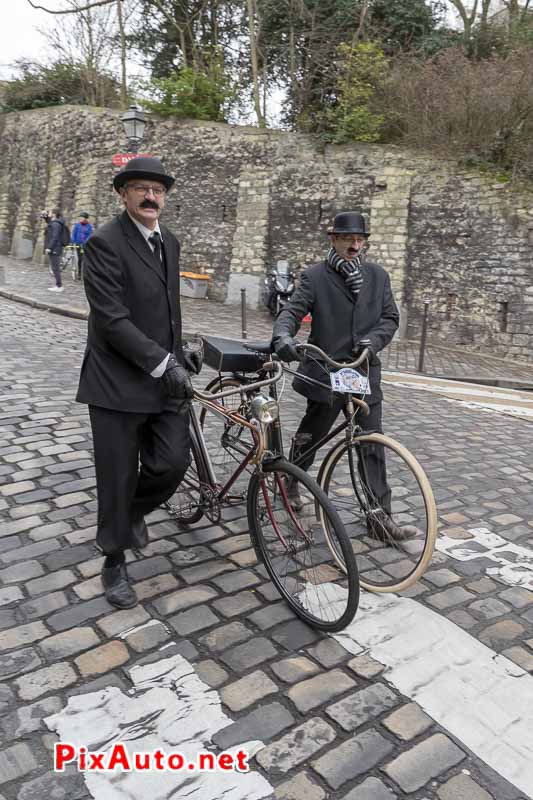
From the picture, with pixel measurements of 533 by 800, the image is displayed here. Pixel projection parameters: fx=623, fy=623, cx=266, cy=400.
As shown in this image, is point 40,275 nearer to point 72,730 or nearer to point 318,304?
point 318,304

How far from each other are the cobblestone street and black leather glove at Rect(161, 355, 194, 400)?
1.02 m

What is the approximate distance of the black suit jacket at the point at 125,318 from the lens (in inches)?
104

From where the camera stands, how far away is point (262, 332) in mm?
13234

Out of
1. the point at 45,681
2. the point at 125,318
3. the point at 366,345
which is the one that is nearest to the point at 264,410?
the point at 125,318

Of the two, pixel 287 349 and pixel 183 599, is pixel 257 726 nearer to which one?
pixel 183 599

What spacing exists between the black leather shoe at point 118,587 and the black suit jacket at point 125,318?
2.67 feet

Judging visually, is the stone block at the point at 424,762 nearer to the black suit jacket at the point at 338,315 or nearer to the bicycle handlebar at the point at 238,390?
the bicycle handlebar at the point at 238,390

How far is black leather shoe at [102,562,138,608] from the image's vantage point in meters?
2.89

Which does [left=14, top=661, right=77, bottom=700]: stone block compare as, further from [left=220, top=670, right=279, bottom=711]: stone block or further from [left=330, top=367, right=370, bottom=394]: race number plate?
[left=330, top=367, right=370, bottom=394]: race number plate

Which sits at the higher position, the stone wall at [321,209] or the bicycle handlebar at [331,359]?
the stone wall at [321,209]

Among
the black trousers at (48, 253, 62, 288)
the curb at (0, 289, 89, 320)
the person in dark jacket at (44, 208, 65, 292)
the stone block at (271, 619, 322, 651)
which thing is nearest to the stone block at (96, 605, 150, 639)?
the stone block at (271, 619, 322, 651)

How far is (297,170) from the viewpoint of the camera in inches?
671

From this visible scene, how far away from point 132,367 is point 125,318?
0.78 ft

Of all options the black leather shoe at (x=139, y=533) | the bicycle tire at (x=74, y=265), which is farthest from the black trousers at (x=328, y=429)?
the bicycle tire at (x=74, y=265)
